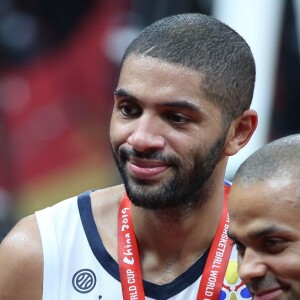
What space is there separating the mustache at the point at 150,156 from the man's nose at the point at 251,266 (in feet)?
2.26

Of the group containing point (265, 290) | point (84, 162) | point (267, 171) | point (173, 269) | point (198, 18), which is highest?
point (198, 18)

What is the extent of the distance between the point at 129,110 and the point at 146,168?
0.75 feet

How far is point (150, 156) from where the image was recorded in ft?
13.4

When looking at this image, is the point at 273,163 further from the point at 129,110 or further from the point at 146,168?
the point at 129,110

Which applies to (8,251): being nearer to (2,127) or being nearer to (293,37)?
(2,127)

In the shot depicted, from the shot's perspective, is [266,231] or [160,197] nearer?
[266,231]

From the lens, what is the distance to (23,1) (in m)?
7.41

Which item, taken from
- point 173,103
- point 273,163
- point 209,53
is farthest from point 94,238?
point 273,163

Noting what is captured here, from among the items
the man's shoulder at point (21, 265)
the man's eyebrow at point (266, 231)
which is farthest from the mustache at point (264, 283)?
the man's shoulder at point (21, 265)

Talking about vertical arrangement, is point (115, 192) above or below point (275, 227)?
below

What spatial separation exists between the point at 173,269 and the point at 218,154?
508 mm

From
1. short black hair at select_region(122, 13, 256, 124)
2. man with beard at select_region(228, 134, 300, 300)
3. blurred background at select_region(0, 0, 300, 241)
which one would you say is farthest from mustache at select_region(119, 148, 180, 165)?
blurred background at select_region(0, 0, 300, 241)

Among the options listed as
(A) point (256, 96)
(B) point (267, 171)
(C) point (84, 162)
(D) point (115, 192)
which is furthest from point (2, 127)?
(B) point (267, 171)

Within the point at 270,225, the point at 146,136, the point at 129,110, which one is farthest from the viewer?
the point at 129,110
